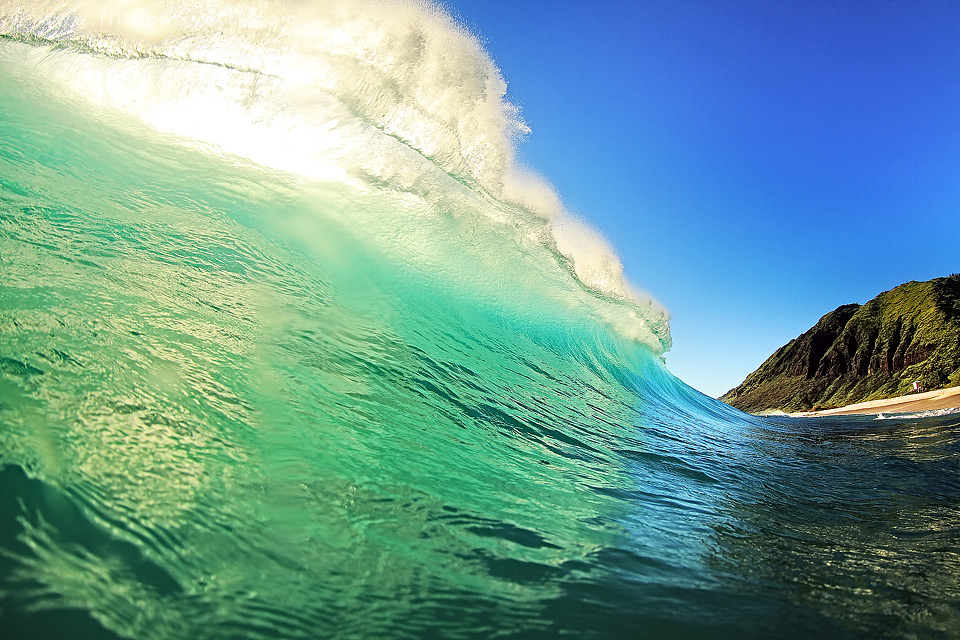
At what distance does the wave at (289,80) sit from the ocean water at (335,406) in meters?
0.04

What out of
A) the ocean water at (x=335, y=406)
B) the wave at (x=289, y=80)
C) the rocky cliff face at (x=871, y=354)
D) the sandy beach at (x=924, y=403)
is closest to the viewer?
the ocean water at (x=335, y=406)

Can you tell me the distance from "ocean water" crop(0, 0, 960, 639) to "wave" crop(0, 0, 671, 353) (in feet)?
0.12

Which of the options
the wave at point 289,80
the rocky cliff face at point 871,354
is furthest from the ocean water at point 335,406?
the rocky cliff face at point 871,354

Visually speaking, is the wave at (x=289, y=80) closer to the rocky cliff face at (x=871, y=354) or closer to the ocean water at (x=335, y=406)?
the ocean water at (x=335, y=406)

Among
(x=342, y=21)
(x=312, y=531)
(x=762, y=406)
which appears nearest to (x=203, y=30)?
(x=342, y=21)

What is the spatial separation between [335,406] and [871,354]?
7895 cm

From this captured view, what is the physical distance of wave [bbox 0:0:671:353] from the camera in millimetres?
5723

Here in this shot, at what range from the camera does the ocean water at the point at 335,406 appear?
1641mm

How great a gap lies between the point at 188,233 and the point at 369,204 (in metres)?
2.68

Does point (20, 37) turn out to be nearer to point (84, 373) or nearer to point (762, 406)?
point (84, 373)

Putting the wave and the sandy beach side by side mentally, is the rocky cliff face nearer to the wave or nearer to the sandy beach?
the sandy beach

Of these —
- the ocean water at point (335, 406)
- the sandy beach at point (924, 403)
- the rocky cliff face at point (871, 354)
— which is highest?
the rocky cliff face at point (871, 354)

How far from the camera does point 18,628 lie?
1.24 metres

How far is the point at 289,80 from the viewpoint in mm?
5941
